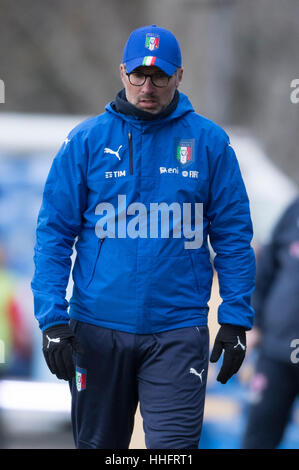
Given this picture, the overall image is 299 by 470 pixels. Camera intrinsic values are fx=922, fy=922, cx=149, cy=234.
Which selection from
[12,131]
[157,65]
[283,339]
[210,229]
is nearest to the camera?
[157,65]

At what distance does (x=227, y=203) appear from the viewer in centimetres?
346

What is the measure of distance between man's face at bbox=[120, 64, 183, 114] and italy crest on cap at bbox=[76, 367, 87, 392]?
3.32ft

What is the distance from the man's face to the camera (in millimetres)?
3360

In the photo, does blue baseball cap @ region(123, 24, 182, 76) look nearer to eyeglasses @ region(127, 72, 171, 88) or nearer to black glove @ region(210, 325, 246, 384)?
eyeglasses @ region(127, 72, 171, 88)

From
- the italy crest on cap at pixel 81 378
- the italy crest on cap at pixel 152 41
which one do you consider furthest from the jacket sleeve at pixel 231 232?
the italy crest on cap at pixel 81 378

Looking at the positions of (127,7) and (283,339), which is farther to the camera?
(127,7)

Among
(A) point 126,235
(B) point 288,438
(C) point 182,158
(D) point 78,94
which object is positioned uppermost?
(D) point 78,94

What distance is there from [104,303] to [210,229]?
1.68ft

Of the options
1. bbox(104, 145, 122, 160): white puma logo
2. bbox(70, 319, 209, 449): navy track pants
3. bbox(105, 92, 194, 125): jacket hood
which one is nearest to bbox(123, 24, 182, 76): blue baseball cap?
bbox(105, 92, 194, 125): jacket hood

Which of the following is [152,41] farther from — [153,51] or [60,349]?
[60,349]

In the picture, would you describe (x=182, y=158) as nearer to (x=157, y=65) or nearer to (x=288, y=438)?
(x=157, y=65)

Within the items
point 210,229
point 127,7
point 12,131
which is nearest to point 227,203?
point 210,229

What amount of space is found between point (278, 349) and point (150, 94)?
2.17 meters

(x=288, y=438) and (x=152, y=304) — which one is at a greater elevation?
(x=152, y=304)
